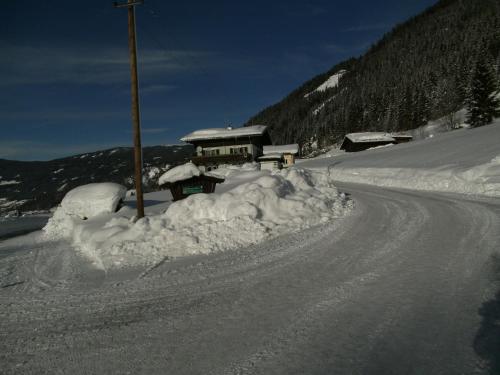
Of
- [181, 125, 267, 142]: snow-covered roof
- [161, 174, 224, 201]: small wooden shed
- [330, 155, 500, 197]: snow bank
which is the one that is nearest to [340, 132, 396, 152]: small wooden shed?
[181, 125, 267, 142]: snow-covered roof

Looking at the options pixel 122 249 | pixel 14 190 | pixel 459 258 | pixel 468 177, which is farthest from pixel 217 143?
pixel 14 190

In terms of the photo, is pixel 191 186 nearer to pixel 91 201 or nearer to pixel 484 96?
pixel 91 201

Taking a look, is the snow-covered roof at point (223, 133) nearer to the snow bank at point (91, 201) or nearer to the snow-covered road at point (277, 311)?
the snow bank at point (91, 201)

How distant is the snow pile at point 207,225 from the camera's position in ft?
24.2

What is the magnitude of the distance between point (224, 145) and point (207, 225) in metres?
35.1

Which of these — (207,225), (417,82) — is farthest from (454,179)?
(417,82)

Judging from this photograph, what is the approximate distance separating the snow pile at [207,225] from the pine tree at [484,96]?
49.8 m

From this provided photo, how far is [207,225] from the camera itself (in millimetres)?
8312

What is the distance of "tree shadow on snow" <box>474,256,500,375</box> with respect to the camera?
9.18ft

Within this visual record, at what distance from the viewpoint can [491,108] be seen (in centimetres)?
4656

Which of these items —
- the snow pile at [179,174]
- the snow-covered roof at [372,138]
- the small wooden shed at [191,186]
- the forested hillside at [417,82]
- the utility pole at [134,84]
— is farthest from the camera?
the forested hillside at [417,82]

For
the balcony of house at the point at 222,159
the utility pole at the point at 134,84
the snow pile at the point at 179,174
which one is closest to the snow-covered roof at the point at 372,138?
the balcony of house at the point at 222,159

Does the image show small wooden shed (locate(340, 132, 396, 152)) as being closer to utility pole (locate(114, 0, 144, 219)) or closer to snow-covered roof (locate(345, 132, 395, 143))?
snow-covered roof (locate(345, 132, 395, 143))

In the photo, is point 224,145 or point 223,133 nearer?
point 223,133
